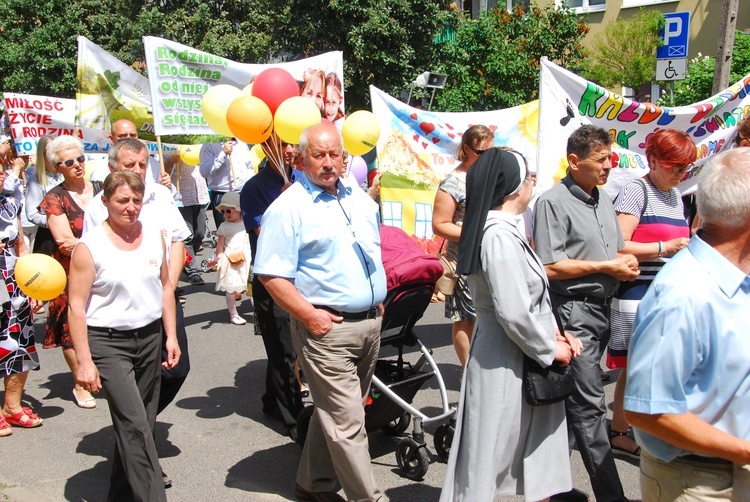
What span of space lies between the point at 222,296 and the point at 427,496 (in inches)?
246

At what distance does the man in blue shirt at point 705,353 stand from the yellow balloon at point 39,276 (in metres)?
3.45

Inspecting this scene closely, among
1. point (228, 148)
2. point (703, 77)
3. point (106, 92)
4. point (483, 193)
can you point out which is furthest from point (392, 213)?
point (703, 77)

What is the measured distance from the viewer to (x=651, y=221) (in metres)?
4.59

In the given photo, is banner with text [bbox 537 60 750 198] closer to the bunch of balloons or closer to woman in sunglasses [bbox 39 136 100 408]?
the bunch of balloons

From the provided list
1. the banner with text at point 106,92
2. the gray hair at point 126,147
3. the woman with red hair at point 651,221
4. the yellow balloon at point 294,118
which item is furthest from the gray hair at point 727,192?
the banner with text at point 106,92

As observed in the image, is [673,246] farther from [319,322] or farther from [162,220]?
[162,220]

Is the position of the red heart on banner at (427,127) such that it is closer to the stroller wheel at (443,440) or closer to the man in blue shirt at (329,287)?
the stroller wheel at (443,440)

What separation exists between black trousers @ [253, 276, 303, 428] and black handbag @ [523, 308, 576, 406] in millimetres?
2223

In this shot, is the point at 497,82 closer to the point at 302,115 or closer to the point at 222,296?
the point at 222,296

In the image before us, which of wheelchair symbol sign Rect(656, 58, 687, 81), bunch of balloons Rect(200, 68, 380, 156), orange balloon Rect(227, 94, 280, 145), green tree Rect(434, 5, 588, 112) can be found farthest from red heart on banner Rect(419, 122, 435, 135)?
green tree Rect(434, 5, 588, 112)

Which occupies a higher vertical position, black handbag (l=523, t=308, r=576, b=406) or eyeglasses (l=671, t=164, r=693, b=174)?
eyeglasses (l=671, t=164, r=693, b=174)

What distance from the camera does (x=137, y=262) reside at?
13.4 feet

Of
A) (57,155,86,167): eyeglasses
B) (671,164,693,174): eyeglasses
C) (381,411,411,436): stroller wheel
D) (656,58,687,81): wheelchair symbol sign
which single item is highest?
(656,58,687,81): wheelchair symbol sign

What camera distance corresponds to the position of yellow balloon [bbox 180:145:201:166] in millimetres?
10047
